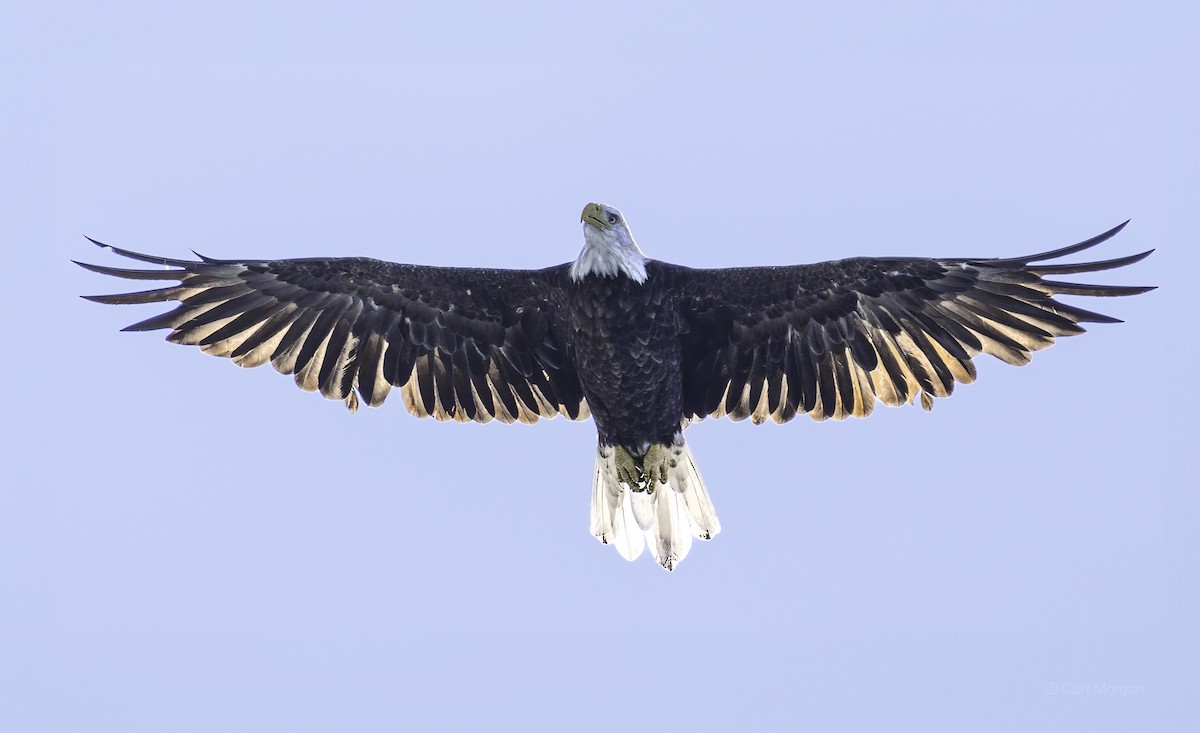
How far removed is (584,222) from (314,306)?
1975 mm

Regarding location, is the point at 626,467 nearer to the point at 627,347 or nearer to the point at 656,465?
the point at 656,465

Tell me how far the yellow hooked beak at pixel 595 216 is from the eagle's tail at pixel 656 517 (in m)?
2.04

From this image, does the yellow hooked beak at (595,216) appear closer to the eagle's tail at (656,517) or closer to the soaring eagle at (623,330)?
the soaring eagle at (623,330)

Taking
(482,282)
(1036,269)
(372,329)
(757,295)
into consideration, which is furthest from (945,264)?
(372,329)

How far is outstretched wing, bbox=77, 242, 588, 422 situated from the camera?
10562 millimetres

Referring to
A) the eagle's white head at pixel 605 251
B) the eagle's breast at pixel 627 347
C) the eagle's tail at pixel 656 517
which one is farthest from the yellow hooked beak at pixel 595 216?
the eagle's tail at pixel 656 517

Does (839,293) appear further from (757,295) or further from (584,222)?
(584,222)

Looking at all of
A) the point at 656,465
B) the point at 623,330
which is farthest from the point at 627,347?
the point at 656,465

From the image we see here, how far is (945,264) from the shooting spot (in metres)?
10.3

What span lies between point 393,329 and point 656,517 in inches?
93.7

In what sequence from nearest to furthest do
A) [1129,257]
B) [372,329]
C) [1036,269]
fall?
1. [1129,257]
2. [1036,269]
3. [372,329]

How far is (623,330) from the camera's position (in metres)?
10.1

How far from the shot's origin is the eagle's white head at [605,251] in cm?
1009

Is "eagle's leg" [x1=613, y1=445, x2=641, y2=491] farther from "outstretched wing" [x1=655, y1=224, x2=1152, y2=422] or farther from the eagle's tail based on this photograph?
"outstretched wing" [x1=655, y1=224, x2=1152, y2=422]
